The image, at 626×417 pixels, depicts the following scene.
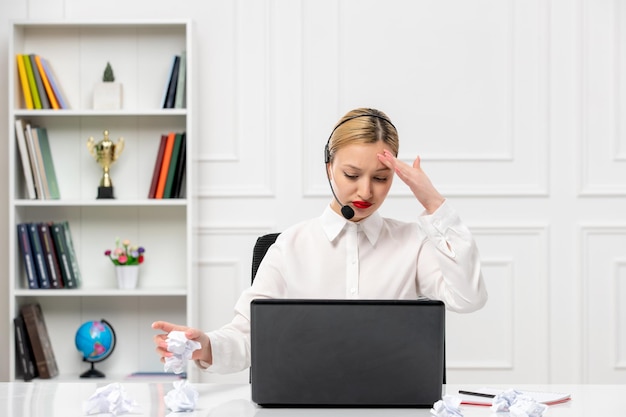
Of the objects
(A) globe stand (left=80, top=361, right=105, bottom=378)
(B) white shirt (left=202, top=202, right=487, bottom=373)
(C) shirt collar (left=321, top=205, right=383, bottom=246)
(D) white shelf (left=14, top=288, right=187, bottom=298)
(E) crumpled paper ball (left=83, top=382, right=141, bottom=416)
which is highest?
(C) shirt collar (left=321, top=205, right=383, bottom=246)

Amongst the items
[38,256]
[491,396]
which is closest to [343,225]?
[491,396]

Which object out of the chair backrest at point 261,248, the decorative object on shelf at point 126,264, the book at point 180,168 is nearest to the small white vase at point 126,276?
the decorative object on shelf at point 126,264

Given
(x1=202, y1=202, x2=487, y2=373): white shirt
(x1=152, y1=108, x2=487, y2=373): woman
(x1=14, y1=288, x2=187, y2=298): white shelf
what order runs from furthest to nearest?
(x1=14, y1=288, x2=187, y2=298): white shelf → (x1=202, y1=202, x2=487, y2=373): white shirt → (x1=152, y1=108, x2=487, y2=373): woman

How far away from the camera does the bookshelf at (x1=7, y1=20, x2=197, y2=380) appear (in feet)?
11.7

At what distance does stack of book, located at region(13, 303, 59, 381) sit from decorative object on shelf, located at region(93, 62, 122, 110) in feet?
2.87

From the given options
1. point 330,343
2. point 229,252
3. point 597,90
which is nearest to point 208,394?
point 330,343

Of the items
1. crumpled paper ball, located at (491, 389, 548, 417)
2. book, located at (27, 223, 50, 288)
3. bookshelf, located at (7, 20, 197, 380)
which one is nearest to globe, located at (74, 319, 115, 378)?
bookshelf, located at (7, 20, 197, 380)

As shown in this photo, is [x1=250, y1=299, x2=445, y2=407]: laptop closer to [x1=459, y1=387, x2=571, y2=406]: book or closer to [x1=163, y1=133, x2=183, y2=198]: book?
[x1=459, y1=387, x2=571, y2=406]: book

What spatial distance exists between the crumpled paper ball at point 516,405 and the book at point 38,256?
243cm

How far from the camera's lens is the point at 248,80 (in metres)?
3.55

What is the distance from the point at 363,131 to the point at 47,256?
7.00 feet

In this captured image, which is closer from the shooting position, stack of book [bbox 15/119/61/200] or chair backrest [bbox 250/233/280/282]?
chair backrest [bbox 250/233/280/282]

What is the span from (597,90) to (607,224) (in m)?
0.56

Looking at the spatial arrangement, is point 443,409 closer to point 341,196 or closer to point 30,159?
point 341,196
